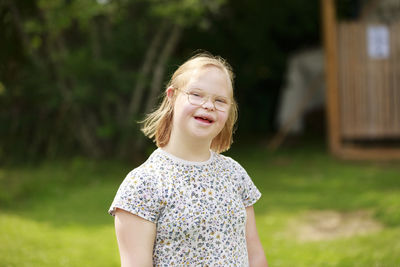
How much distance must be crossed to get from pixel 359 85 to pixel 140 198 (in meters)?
8.51

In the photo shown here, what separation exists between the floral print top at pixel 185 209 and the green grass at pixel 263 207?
258 centimetres

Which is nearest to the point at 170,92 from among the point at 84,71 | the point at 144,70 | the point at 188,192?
the point at 188,192

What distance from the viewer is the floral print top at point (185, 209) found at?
2006 mm

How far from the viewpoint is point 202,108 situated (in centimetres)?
211

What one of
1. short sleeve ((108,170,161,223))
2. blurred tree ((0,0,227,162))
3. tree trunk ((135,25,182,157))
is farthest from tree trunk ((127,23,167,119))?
short sleeve ((108,170,161,223))

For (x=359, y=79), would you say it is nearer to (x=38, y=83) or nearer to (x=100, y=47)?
(x=100, y=47)

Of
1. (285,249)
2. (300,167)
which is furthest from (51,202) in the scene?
(300,167)

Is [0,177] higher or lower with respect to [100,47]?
lower

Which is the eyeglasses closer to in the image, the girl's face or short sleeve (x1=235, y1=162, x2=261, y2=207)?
the girl's face

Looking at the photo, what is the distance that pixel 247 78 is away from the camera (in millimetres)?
14336

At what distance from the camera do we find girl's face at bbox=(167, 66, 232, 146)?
6.91 ft

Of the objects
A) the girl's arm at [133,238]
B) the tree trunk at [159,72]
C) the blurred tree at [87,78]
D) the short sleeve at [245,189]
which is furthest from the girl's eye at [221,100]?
the tree trunk at [159,72]

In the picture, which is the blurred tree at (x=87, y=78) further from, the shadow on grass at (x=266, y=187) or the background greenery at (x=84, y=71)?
the shadow on grass at (x=266, y=187)

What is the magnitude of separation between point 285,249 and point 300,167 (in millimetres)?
4671
